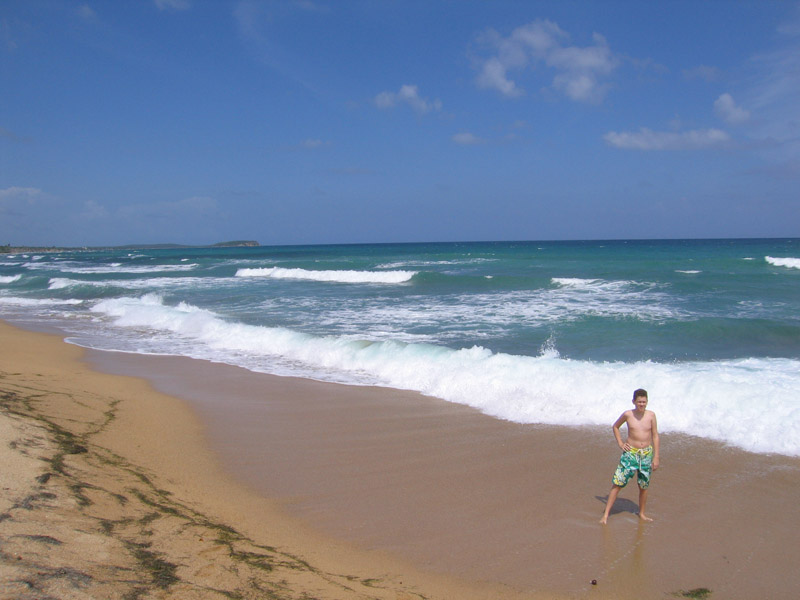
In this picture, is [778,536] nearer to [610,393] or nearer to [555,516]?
[555,516]

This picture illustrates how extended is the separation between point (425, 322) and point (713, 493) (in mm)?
9784

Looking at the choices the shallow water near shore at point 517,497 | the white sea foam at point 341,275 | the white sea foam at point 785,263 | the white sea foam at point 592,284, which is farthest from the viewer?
the white sea foam at point 785,263

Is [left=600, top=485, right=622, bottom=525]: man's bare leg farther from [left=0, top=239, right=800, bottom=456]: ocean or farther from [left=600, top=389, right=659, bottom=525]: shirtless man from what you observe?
[left=0, top=239, right=800, bottom=456]: ocean

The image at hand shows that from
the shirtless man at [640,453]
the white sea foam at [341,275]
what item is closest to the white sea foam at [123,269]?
the white sea foam at [341,275]

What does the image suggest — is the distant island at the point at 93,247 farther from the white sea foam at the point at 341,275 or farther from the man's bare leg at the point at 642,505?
the man's bare leg at the point at 642,505

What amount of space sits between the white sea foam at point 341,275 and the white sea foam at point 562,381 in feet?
55.9

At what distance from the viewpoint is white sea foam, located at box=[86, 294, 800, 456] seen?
6348 millimetres

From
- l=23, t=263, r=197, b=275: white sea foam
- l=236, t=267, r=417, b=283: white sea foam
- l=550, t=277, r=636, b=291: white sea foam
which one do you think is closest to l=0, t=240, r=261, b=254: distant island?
l=23, t=263, r=197, b=275: white sea foam

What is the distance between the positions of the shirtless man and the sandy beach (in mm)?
265

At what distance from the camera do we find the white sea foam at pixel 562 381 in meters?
6.35

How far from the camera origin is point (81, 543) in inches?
125

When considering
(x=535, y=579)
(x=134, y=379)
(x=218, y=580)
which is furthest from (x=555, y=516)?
(x=134, y=379)

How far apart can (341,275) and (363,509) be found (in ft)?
87.5

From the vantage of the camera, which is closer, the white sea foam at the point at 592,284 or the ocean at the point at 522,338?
the ocean at the point at 522,338
